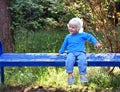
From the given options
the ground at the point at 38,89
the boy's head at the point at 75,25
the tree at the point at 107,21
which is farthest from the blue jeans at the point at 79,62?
the tree at the point at 107,21

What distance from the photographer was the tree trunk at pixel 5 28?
8531 millimetres

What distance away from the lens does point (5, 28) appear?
28.2ft

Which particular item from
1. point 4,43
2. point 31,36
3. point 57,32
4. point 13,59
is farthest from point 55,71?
point 57,32

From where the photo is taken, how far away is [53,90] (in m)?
6.11

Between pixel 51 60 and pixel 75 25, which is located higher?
pixel 75 25

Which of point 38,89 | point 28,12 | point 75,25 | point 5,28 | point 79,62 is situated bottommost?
point 38,89

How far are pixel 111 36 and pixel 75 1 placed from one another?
38.1 inches

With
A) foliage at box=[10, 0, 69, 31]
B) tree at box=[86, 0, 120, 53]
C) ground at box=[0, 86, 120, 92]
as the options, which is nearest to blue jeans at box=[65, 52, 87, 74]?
ground at box=[0, 86, 120, 92]

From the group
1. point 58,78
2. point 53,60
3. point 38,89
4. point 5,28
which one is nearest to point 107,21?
Answer: point 58,78

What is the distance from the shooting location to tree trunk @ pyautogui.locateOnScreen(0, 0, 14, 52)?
853 centimetres

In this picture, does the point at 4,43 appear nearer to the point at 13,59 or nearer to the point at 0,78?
the point at 0,78

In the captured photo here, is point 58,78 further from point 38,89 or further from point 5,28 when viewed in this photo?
point 5,28

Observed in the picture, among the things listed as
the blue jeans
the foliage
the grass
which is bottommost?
the grass

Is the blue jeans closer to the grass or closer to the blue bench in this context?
the blue bench
